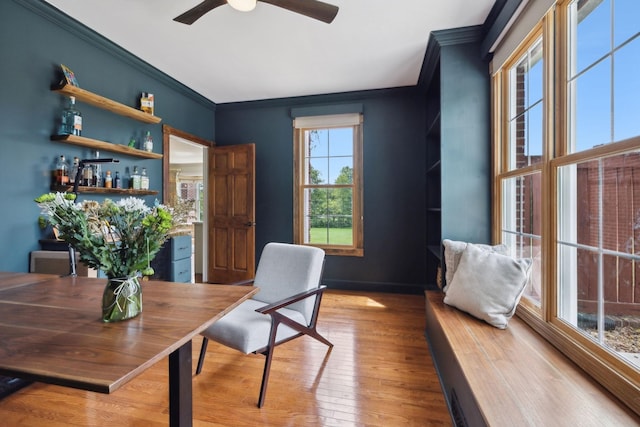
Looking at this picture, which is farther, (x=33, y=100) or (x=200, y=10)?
(x=33, y=100)

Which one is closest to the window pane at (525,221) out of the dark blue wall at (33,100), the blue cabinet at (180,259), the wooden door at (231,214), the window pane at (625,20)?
the window pane at (625,20)

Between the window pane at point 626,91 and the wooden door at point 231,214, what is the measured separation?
3594mm

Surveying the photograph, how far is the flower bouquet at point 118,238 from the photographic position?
103cm

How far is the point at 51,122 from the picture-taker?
2350 mm

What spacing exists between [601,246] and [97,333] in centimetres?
209

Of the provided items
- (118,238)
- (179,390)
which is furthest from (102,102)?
(179,390)

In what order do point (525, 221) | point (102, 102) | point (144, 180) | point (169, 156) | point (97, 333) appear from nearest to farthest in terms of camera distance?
1. point (97, 333)
2. point (525, 221)
3. point (102, 102)
4. point (144, 180)
5. point (169, 156)

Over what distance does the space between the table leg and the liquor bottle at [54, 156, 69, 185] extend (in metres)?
2.17

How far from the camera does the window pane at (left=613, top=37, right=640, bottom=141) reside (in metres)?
1.17

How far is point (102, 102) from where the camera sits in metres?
2.57

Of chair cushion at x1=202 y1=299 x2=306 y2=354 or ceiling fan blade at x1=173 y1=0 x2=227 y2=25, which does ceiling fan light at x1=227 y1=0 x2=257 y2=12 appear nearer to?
ceiling fan blade at x1=173 y1=0 x2=227 y2=25

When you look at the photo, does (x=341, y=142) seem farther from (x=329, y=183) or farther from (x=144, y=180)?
(x=144, y=180)

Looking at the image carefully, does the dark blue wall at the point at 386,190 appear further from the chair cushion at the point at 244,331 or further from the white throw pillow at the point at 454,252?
the chair cushion at the point at 244,331

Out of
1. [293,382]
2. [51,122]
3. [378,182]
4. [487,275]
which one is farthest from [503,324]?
[51,122]
